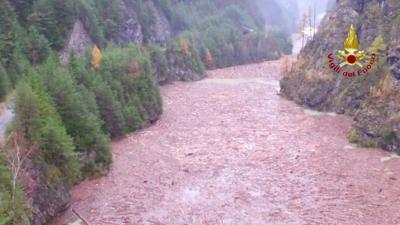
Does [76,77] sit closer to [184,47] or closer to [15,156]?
[15,156]

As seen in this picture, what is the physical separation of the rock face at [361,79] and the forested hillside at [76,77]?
65.4 feet

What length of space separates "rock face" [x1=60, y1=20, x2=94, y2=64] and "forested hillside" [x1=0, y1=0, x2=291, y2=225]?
0.17 metres

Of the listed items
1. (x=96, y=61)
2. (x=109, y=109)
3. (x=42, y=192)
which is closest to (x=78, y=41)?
(x=96, y=61)

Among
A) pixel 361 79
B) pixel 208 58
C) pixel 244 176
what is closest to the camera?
pixel 244 176

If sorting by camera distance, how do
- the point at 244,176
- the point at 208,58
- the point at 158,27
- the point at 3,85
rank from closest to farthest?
the point at 244,176 < the point at 3,85 < the point at 158,27 < the point at 208,58

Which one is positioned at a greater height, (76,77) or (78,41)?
(78,41)

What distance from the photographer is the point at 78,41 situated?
67500mm

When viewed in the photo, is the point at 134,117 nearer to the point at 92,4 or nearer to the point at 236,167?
the point at 236,167

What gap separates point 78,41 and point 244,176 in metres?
38.8

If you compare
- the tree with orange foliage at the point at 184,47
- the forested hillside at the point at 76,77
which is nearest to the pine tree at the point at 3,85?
the forested hillside at the point at 76,77

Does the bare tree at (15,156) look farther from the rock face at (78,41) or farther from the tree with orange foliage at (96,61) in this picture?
the rock face at (78,41)

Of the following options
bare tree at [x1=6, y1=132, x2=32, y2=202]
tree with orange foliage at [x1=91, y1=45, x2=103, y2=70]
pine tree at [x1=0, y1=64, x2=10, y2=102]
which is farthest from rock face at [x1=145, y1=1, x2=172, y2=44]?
bare tree at [x1=6, y1=132, x2=32, y2=202]

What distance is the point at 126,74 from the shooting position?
54.3 metres

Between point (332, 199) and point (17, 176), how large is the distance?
20406mm
